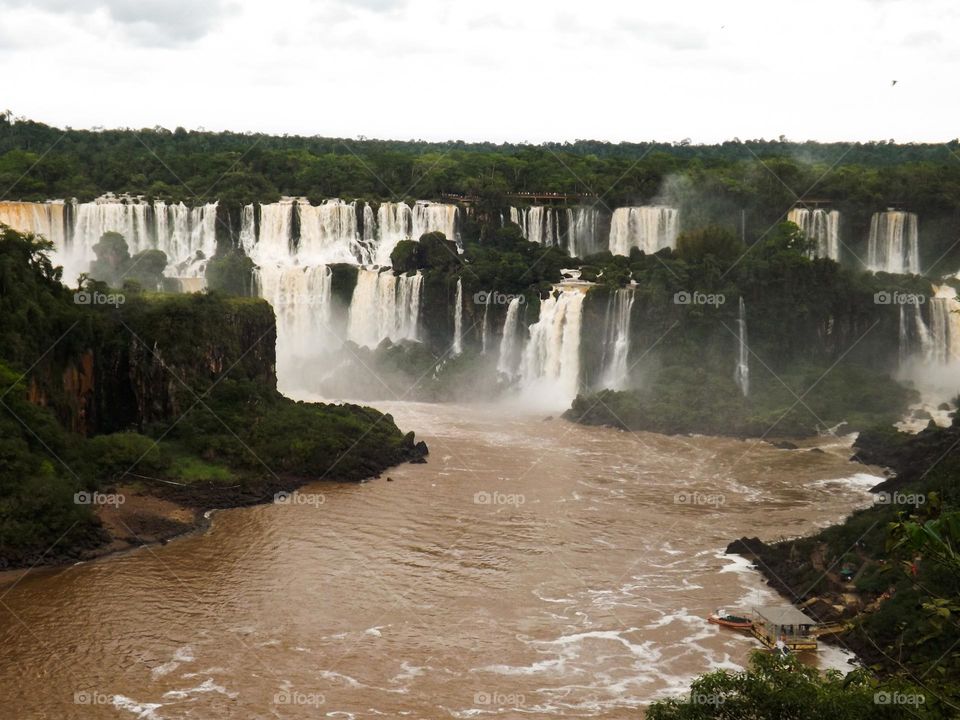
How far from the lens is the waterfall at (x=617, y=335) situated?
52.5 metres

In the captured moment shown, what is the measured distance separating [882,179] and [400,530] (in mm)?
37536

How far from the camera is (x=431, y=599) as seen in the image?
93.3 feet

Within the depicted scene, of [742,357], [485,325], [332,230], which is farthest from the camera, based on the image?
[332,230]

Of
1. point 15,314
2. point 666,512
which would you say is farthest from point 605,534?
point 15,314

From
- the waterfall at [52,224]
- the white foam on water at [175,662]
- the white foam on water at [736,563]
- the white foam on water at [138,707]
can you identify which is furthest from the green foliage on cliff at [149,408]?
the waterfall at [52,224]

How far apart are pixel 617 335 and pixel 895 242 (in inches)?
615

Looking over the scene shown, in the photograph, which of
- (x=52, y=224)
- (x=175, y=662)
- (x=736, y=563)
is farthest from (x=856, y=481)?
(x=52, y=224)

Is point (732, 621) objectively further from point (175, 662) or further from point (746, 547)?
point (175, 662)

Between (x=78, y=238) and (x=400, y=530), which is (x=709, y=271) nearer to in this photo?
(x=400, y=530)

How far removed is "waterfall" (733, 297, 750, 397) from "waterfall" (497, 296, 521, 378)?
929cm

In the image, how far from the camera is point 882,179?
61.4 metres

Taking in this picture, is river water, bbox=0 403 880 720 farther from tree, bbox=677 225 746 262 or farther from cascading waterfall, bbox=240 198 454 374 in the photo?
cascading waterfall, bbox=240 198 454 374

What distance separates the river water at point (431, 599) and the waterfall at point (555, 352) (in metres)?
11.6

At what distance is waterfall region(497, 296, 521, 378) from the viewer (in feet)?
179
